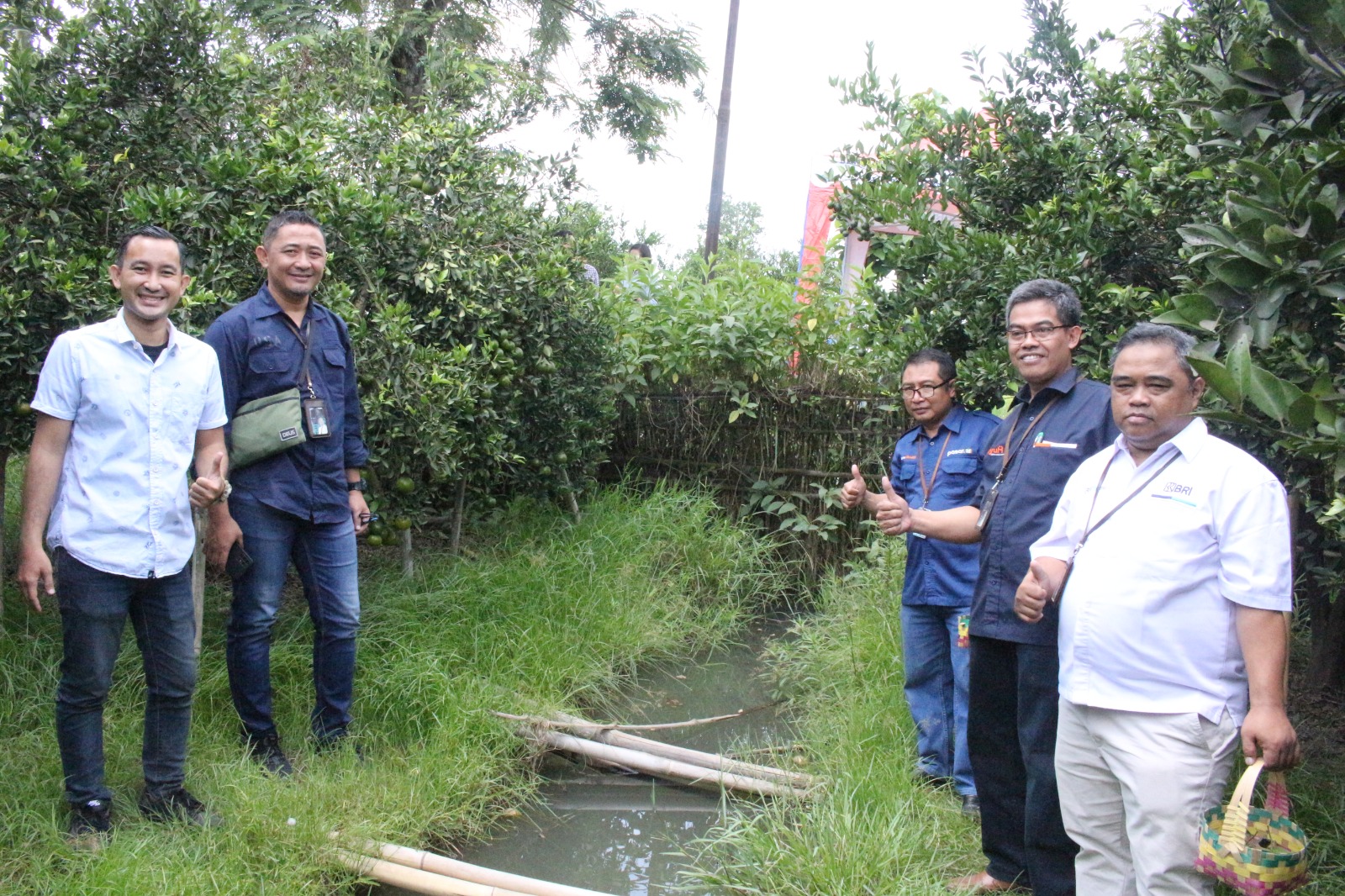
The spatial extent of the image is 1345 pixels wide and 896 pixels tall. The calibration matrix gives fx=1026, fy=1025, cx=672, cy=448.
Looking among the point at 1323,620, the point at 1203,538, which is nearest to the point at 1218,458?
the point at 1203,538

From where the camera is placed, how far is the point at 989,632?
3188mm

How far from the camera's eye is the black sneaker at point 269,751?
3961mm

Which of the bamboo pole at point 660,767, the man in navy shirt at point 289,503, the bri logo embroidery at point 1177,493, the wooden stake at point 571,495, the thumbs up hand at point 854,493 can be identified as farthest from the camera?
the wooden stake at point 571,495

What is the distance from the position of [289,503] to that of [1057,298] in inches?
112

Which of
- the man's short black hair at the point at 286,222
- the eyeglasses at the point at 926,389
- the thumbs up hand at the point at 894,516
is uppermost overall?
the man's short black hair at the point at 286,222

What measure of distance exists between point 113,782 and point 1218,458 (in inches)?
149

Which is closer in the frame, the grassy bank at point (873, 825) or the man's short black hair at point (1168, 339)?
the man's short black hair at point (1168, 339)

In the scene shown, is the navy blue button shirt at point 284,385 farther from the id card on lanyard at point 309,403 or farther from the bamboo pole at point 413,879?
the bamboo pole at point 413,879

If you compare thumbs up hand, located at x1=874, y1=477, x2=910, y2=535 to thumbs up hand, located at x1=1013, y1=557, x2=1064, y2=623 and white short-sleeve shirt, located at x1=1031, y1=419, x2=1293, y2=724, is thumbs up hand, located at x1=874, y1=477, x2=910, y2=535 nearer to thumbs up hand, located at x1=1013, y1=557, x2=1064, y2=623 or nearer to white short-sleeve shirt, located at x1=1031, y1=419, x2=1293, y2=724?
thumbs up hand, located at x1=1013, y1=557, x2=1064, y2=623

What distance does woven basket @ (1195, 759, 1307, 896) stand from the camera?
2.20 meters

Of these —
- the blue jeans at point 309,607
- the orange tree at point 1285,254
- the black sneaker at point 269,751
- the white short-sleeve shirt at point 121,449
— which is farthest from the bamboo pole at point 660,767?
the orange tree at point 1285,254

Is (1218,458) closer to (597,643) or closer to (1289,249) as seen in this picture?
(1289,249)

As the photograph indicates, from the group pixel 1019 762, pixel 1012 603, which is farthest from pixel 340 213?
pixel 1019 762

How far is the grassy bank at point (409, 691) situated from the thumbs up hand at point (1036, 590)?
2332 mm
